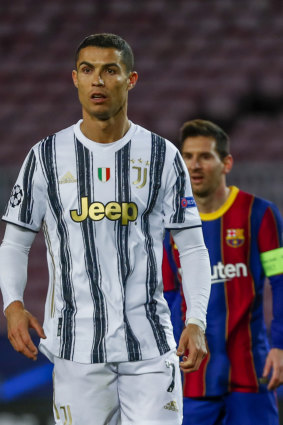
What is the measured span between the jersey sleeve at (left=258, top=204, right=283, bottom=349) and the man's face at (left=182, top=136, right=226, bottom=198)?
29 centimetres

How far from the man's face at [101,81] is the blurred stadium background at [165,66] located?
6.52 m

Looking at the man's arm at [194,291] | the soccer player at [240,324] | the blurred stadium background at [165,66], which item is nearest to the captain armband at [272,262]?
the soccer player at [240,324]

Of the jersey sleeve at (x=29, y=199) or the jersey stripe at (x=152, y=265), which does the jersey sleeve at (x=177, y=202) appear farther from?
the jersey sleeve at (x=29, y=199)

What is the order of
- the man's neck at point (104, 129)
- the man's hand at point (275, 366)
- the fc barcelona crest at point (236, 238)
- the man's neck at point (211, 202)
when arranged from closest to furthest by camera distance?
1. the man's neck at point (104, 129)
2. the man's hand at point (275, 366)
3. the fc barcelona crest at point (236, 238)
4. the man's neck at point (211, 202)

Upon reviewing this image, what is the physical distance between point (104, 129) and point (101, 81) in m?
0.17

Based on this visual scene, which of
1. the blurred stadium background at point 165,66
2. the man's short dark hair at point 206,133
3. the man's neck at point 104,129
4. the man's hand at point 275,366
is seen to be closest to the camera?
the man's neck at point 104,129

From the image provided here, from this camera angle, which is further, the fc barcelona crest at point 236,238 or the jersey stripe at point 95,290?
the fc barcelona crest at point 236,238

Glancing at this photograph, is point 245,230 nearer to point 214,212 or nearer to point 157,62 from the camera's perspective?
point 214,212

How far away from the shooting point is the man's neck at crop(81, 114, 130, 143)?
2635 mm

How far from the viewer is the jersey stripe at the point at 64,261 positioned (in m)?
2.58

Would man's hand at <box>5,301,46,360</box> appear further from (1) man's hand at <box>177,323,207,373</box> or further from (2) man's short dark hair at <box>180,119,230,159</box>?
(2) man's short dark hair at <box>180,119,230,159</box>

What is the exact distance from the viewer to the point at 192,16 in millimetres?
9953

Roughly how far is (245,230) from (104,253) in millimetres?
1102

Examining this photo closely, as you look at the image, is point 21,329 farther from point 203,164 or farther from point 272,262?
point 203,164
